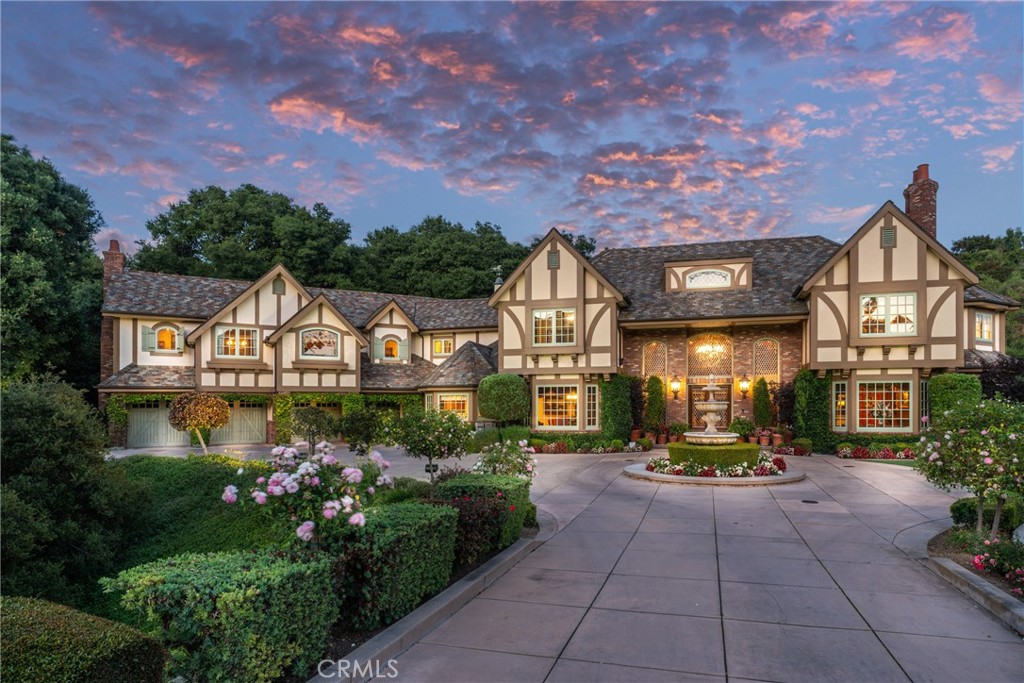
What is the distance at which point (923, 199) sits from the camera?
76.3 ft

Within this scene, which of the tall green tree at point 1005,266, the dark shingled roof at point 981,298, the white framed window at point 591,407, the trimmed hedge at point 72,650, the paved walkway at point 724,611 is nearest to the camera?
the trimmed hedge at point 72,650

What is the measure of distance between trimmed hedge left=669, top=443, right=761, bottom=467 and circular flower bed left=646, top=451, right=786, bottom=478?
0.32 ft

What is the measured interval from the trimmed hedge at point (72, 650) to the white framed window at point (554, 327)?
68.7 feet

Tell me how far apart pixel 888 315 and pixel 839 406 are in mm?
3795

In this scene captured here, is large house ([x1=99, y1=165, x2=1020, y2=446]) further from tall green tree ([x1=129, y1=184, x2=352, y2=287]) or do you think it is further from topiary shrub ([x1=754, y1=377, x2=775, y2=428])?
tall green tree ([x1=129, y1=184, x2=352, y2=287])

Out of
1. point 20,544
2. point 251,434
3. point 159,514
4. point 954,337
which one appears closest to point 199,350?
point 251,434

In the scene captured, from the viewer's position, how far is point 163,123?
51.2ft

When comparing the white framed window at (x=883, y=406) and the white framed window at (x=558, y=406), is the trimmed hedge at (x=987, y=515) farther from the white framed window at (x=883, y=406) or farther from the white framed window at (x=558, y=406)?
the white framed window at (x=558, y=406)

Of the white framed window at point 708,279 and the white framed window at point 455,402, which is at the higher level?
the white framed window at point 708,279

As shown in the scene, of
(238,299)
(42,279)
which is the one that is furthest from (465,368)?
(42,279)

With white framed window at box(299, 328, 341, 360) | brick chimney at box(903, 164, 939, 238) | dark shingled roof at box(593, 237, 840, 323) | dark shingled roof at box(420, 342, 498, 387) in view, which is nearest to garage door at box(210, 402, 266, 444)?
white framed window at box(299, 328, 341, 360)

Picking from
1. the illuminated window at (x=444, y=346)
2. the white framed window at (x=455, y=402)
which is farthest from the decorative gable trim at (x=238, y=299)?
the white framed window at (x=455, y=402)

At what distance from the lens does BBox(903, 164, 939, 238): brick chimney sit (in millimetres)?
23125

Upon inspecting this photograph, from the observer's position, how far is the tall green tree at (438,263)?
1818 inches
